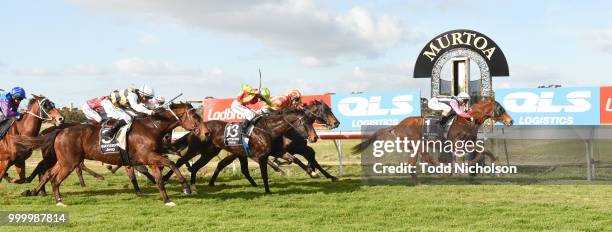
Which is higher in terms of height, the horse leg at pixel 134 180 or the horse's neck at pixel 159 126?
the horse's neck at pixel 159 126

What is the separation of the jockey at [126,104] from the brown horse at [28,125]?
964 mm

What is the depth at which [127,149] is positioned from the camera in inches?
364

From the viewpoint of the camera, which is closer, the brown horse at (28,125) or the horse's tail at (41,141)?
the horse's tail at (41,141)

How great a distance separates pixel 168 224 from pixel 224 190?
385cm

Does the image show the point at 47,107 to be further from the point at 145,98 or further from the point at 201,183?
the point at 201,183

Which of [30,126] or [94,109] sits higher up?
[94,109]

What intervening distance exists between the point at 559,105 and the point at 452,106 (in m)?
2.85

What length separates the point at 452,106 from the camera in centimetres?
1126

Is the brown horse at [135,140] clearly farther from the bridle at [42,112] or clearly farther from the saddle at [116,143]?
the bridle at [42,112]

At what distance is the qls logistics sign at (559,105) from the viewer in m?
12.5

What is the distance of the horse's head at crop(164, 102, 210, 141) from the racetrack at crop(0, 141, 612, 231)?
99 centimetres

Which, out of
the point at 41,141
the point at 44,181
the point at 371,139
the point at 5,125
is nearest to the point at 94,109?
the point at 5,125

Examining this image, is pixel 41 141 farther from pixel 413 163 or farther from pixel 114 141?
pixel 413 163

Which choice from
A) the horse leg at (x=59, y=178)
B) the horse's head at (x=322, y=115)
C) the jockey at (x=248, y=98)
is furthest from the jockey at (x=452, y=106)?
the horse leg at (x=59, y=178)
